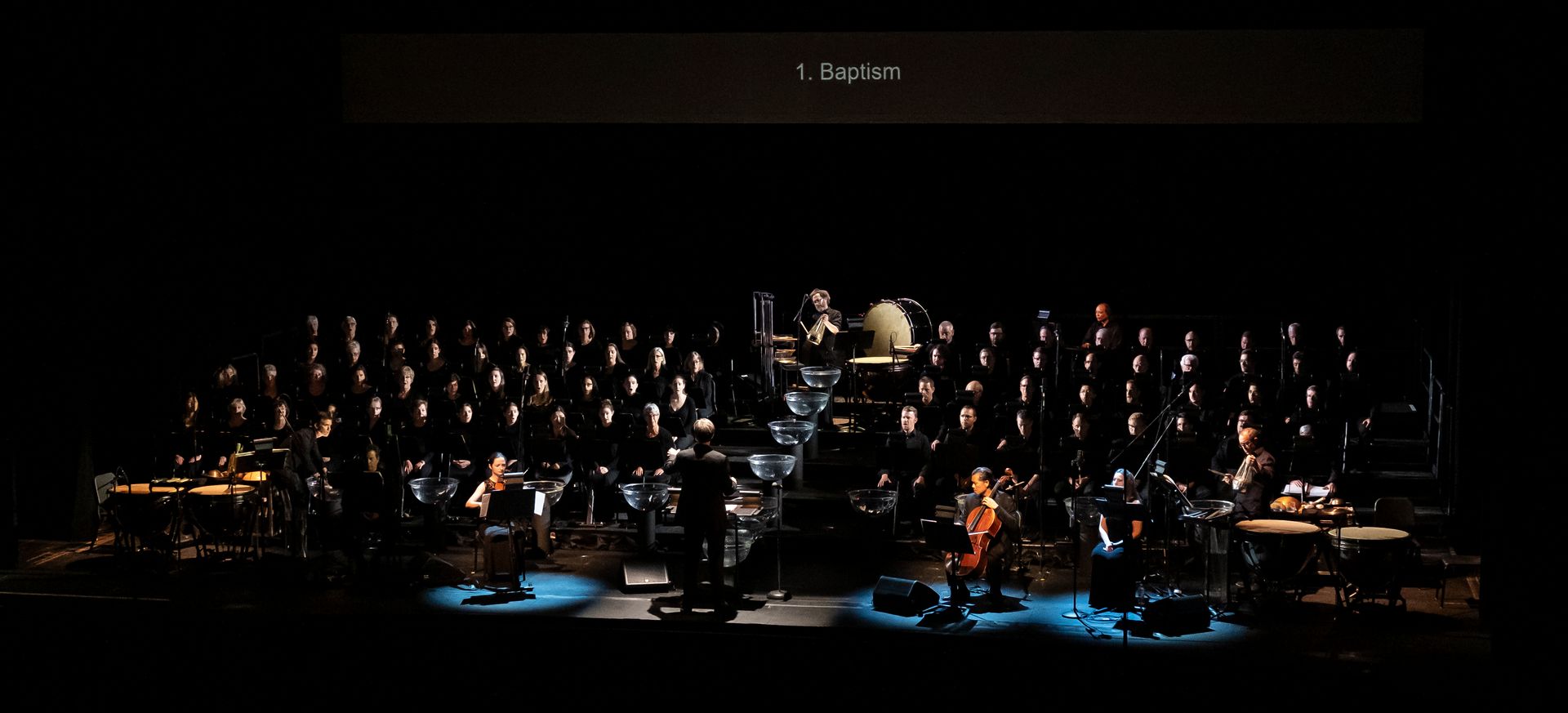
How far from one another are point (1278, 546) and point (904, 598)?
237 centimetres

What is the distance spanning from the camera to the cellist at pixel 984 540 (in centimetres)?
877

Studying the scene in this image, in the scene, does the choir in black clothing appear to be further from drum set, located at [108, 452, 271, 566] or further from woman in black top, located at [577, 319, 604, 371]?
drum set, located at [108, 452, 271, 566]

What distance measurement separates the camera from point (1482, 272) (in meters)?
7.21

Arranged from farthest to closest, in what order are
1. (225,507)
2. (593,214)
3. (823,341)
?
(593,214) < (823,341) < (225,507)

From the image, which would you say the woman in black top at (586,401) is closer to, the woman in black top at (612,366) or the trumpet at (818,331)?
the woman in black top at (612,366)

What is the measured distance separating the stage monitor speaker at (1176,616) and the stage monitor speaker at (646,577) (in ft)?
10.2

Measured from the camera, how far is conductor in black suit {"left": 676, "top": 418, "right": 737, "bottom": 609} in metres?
8.65

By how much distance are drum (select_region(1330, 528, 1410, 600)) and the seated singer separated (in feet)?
4.10

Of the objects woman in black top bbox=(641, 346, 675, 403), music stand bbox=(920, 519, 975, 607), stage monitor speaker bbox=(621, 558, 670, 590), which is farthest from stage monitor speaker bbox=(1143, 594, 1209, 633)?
woman in black top bbox=(641, 346, 675, 403)

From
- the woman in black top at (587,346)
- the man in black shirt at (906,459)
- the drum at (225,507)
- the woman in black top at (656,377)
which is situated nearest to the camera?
the drum at (225,507)

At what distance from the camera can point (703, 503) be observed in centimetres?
868

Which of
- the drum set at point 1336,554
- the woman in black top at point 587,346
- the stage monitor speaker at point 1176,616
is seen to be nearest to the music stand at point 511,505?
the woman in black top at point 587,346

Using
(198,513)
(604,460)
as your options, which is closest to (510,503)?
(604,460)

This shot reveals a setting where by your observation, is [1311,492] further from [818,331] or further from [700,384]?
[700,384]
